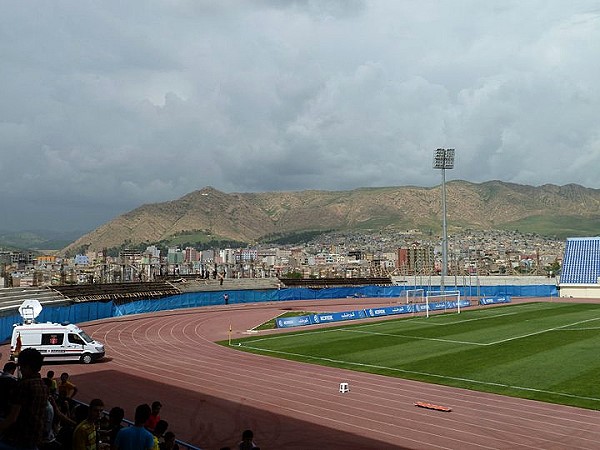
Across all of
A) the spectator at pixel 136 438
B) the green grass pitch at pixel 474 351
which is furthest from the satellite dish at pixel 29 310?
the spectator at pixel 136 438

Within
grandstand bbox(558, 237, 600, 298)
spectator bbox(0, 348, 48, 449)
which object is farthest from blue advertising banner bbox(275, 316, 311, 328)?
grandstand bbox(558, 237, 600, 298)

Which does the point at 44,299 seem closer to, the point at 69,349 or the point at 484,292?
the point at 69,349

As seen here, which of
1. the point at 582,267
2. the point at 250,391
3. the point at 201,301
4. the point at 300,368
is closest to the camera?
the point at 250,391

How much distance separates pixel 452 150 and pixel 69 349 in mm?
82205

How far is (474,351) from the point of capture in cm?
3603

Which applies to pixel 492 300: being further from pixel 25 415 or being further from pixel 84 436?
pixel 25 415

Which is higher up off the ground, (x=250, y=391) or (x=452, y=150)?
(x=452, y=150)

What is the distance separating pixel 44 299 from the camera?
60500mm

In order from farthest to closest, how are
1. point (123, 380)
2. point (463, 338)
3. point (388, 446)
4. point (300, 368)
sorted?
point (463, 338) → point (300, 368) → point (123, 380) → point (388, 446)

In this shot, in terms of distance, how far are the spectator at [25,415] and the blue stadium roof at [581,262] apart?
92.1m

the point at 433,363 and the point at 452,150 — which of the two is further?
the point at 452,150

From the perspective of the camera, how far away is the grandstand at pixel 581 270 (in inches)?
3452

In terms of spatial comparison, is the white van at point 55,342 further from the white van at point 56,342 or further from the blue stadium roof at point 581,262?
the blue stadium roof at point 581,262

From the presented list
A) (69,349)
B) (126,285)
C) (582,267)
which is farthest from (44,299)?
(582,267)
